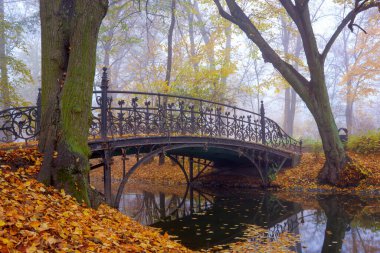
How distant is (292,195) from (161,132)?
6.42 metres

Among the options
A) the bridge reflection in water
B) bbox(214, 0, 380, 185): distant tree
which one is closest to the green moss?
the bridge reflection in water

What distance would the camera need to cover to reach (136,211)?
11.8 metres

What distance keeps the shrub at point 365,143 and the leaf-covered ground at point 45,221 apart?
40.5 feet

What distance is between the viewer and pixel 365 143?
1502 centimetres

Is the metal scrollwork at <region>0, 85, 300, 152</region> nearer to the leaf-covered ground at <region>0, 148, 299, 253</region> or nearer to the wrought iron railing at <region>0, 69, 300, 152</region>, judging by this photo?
the wrought iron railing at <region>0, 69, 300, 152</region>

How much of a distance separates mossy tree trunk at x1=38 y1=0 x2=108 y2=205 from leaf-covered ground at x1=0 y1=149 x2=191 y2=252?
35 centimetres

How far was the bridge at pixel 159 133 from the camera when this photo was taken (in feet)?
25.9

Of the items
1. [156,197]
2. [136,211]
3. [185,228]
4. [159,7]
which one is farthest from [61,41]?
[159,7]

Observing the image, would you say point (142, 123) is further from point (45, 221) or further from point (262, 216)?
point (45, 221)

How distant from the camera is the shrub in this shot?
14.9 metres

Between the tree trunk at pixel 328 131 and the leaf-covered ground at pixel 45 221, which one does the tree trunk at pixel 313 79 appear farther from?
the leaf-covered ground at pixel 45 221

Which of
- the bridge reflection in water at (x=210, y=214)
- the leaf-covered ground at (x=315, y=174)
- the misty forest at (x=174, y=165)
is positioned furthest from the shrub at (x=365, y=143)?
the bridge reflection in water at (x=210, y=214)

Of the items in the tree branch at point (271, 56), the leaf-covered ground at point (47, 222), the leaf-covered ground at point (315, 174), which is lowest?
the leaf-covered ground at point (315, 174)

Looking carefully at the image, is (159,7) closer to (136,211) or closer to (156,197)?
(156,197)
